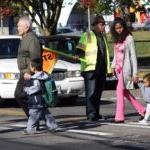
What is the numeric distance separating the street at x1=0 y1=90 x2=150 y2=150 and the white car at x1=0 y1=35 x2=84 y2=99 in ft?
5.31

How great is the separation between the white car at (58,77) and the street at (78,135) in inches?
63.8

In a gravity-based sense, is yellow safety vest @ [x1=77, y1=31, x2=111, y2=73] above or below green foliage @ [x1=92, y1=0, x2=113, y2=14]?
below

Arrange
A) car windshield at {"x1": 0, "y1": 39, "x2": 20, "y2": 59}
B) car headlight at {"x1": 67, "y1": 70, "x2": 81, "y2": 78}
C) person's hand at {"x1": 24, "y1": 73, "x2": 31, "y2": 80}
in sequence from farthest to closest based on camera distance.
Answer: car windshield at {"x1": 0, "y1": 39, "x2": 20, "y2": 59}
car headlight at {"x1": 67, "y1": 70, "x2": 81, "y2": 78}
person's hand at {"x1": 24, "y1": 73, "x2": 31, "y2": 80}

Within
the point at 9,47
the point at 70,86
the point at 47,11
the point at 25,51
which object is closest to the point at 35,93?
the point at 25,51

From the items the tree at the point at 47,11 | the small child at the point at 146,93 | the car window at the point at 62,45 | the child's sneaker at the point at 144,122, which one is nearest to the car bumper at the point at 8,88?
the car window at the point at 62,45

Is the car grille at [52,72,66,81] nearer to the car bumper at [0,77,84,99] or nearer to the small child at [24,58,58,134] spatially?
the car bumper at [0,77,84,99]

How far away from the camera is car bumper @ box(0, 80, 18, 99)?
15.8 metres

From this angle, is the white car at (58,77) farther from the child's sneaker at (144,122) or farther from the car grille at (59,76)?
the child's sneaker at (144,122)

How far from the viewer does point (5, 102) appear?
16.9 meters

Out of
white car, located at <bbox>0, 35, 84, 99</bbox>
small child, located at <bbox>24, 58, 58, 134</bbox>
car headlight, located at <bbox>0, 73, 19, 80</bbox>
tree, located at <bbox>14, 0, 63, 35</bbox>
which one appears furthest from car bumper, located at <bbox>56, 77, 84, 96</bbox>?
tree, located at <bbox>14, 0, 63, 35</bbox>

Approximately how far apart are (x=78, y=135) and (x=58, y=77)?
532 cm

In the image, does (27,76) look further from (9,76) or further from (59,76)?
(59,76)

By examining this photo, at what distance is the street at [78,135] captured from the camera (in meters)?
9.86

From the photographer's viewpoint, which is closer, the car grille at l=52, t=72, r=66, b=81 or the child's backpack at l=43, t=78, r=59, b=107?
the child's backpack at l=43, t=78, r=59, b=107
